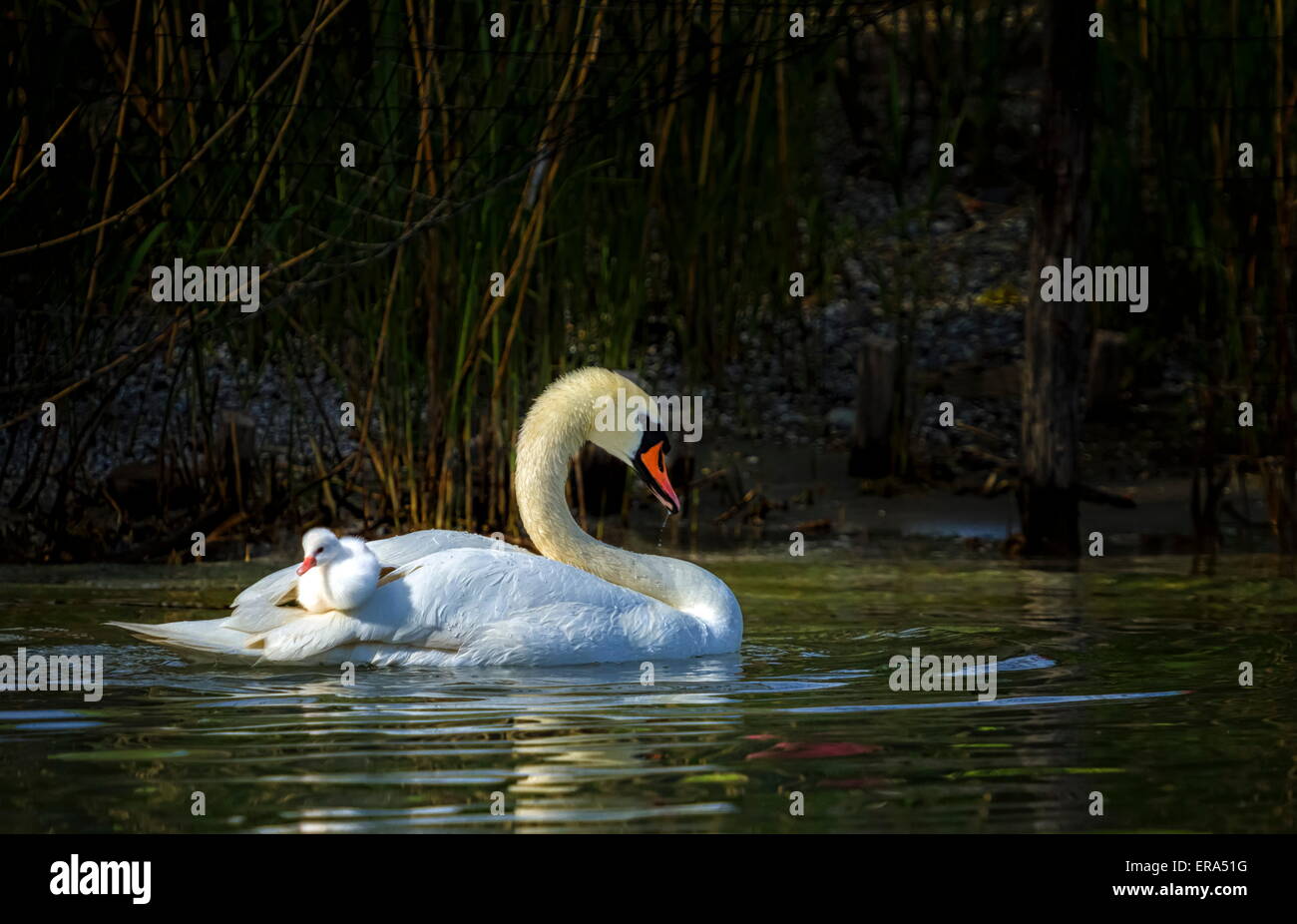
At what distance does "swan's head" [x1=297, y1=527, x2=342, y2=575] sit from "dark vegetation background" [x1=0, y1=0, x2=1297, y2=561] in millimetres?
1789

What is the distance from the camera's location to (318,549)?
22.8ft

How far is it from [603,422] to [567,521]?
0.39 meters

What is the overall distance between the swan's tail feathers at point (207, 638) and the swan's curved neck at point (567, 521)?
3.99 ft

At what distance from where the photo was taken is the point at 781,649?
7680mm

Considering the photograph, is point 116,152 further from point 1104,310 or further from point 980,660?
point 1104,310

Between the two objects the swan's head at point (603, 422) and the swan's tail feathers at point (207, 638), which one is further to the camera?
the swan's head at point (603, 422)

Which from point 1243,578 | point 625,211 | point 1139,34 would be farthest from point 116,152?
point 1139,34

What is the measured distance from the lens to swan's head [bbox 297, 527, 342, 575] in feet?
22.8

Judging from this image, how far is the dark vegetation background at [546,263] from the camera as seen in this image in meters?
9.20

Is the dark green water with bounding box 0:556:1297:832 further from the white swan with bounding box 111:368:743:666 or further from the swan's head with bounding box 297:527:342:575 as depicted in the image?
the swan's head with bounding box 297:527:342:575

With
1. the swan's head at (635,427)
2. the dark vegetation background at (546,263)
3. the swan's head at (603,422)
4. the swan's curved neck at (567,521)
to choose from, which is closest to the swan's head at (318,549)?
the swan's curved neck at (567,521)

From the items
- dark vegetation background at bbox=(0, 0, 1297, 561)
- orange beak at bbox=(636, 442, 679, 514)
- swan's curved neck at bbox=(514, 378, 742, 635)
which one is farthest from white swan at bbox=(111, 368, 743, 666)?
dark vegetation background at bbox=(0, 0, 1297, 561)

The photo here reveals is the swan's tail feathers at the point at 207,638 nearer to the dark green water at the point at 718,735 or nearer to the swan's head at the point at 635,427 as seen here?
the dark green water at the point at 718,735
